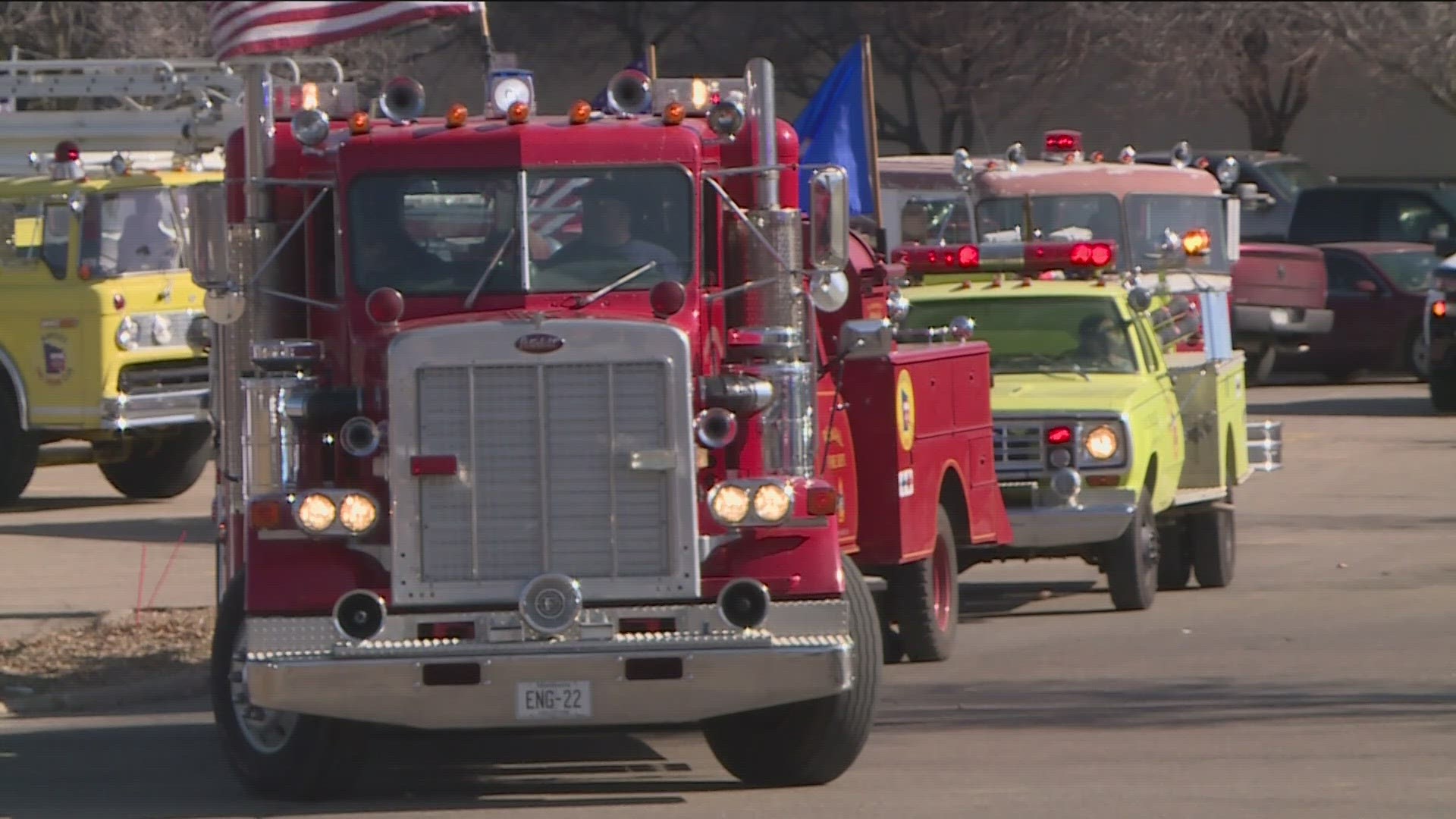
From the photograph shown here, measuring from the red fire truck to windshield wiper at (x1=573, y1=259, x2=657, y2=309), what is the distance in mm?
25

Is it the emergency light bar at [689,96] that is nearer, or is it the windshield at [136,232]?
the emergency light bar at [689,96]

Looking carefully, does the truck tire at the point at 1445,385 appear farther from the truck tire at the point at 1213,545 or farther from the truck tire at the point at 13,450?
the truck tire at the point at 13,450

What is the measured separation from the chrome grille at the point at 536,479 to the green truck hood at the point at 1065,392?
551 cm

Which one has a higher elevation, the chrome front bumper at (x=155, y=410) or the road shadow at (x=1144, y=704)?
the chrome front bumper at (x=155, y=410)

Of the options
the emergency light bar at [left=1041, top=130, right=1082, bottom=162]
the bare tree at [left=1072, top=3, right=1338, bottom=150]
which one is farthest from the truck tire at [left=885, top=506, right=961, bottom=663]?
the bare tree at [left=1072, top=3, right=1338, bottom=150]

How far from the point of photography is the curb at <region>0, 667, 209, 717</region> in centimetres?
1159

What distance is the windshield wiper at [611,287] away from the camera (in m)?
9.27

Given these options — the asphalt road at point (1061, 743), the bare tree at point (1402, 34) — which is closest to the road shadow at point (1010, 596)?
the asphalt road at point (1061, 743)

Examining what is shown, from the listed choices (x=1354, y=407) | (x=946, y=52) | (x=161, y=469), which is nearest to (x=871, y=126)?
(x=161, y=469)

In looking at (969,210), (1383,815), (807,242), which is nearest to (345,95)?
(807,242)

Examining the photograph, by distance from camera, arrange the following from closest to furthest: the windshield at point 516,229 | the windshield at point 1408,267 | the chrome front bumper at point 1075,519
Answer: the windshield at point 516,229 < the chrome front bumper at point 1075,519 < the windshield at point 1408,267

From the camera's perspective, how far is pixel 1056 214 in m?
22.2

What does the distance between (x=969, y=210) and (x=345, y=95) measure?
1267cm

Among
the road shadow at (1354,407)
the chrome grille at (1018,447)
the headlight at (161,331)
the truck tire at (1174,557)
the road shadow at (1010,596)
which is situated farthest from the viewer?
the road shadow at (1354,407)
